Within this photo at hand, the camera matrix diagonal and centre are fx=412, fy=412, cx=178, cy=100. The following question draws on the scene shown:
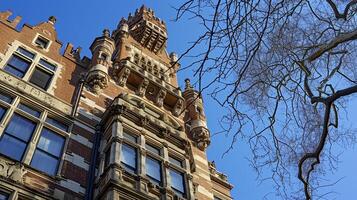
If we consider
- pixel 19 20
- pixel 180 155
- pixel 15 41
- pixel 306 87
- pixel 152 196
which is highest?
pixel 19 20

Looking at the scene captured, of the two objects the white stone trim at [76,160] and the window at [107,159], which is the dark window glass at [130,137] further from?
the white stone trim at [76,160]

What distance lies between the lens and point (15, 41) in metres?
20.3

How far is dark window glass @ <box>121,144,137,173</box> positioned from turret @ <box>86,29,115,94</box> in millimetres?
5072

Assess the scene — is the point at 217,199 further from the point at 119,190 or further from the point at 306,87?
the point at 306,87

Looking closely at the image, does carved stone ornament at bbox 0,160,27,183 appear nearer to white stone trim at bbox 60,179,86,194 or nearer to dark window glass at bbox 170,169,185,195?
white stone trim at bbox 60,179,86,194

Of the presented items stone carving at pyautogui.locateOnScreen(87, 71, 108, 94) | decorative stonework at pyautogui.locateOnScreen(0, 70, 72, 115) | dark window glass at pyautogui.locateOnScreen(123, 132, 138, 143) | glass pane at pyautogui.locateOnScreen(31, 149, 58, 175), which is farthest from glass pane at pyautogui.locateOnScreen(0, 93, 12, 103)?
stone carving at pyautogui.locateOnScreen(87, 71, 108, 94)

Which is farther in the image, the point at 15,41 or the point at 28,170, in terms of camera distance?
the point at 15,41

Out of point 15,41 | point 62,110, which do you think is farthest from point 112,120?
point 15,41

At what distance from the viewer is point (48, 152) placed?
15227 mm

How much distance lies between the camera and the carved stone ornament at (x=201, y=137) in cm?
2266

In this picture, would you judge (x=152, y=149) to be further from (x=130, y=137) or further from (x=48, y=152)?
(x=48, y=152)

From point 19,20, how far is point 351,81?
1890cm

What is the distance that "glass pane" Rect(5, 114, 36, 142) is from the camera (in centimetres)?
1493

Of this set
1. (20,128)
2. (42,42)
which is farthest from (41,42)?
(20,128)
